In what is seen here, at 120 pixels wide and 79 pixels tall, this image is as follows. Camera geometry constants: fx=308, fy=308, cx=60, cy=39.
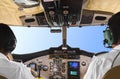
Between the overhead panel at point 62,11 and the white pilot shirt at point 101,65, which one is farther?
the overhead panel at point 62,11

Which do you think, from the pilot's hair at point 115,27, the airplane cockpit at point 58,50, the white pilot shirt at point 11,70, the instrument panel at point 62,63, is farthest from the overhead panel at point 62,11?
the white pilot shirt at point 11,70

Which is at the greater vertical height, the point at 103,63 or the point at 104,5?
the point at 103,63

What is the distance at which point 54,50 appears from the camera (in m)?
5.66

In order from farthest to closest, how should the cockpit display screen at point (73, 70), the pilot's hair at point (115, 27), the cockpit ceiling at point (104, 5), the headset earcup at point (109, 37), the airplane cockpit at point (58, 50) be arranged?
the cockpit display screen at point (73, 70)
the airplane cockpit at point (58, 50)
the cockpit ceiling at point (104, 5)
the headset earcup at point (109, 37)
the pilot's hair at point (115, 27)

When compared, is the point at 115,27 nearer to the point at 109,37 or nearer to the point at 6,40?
the point at 109,37

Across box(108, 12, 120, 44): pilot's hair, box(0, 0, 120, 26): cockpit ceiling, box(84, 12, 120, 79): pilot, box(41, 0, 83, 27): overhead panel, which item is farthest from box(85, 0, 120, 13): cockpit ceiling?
box(84, 12, 120, 79): pilot

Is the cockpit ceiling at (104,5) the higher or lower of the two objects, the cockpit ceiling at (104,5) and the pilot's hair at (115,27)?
the lower

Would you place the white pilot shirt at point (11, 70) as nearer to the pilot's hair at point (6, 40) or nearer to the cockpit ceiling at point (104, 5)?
the pilot's hair at point (6, 40)

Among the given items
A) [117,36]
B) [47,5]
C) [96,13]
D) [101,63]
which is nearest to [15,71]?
[101,63]

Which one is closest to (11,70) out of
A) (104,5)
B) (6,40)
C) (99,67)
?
(6,40)

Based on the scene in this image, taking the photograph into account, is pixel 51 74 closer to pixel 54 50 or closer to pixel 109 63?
pixel 54 50

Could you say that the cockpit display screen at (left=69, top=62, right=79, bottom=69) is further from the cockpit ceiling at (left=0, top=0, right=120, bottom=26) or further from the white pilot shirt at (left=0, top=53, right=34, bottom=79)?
the white pilot shirt at (left=0, top=53, right=34, bottom=79)

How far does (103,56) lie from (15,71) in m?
0.74

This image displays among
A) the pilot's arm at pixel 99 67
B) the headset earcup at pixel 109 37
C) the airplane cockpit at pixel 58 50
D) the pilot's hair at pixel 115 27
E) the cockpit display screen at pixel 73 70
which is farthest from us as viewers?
the cockpit display screen at pixel 73 70
